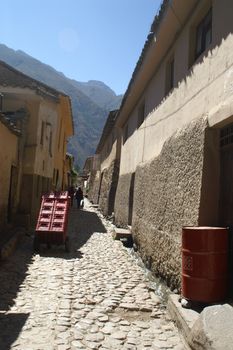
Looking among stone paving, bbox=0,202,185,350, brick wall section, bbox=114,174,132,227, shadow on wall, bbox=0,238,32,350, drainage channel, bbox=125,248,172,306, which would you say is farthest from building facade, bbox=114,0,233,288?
brick wall section, bbox=114,174,132,227

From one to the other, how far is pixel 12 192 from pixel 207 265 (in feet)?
→ 29.2

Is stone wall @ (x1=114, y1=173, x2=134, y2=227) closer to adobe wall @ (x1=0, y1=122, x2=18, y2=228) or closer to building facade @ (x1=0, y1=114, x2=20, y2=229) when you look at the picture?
building facade @ (x1=0, y1=114, x2=20, y2=229)

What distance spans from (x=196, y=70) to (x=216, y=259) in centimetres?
324

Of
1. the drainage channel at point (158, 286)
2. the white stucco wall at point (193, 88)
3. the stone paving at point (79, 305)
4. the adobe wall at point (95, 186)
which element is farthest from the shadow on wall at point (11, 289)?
the adobe wall at point (95, 186)

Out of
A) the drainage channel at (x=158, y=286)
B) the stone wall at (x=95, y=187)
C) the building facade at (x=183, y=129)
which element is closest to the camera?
the building facade at (x=183, y=129)

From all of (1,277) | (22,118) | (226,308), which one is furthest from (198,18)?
(22,118)

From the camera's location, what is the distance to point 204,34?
684 cm

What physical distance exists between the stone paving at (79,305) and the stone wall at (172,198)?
0.58 m

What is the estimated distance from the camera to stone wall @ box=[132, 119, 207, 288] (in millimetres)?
5832

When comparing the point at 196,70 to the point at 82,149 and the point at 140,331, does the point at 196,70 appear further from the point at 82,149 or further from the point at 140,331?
the point at 82,149

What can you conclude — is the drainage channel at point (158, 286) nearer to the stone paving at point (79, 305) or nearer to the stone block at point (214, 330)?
the stone paving at point (79, 305)

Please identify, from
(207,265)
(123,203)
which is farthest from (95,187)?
(207,265)

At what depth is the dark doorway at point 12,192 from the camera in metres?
12.5

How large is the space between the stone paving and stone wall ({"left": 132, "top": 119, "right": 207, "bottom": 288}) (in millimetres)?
580
